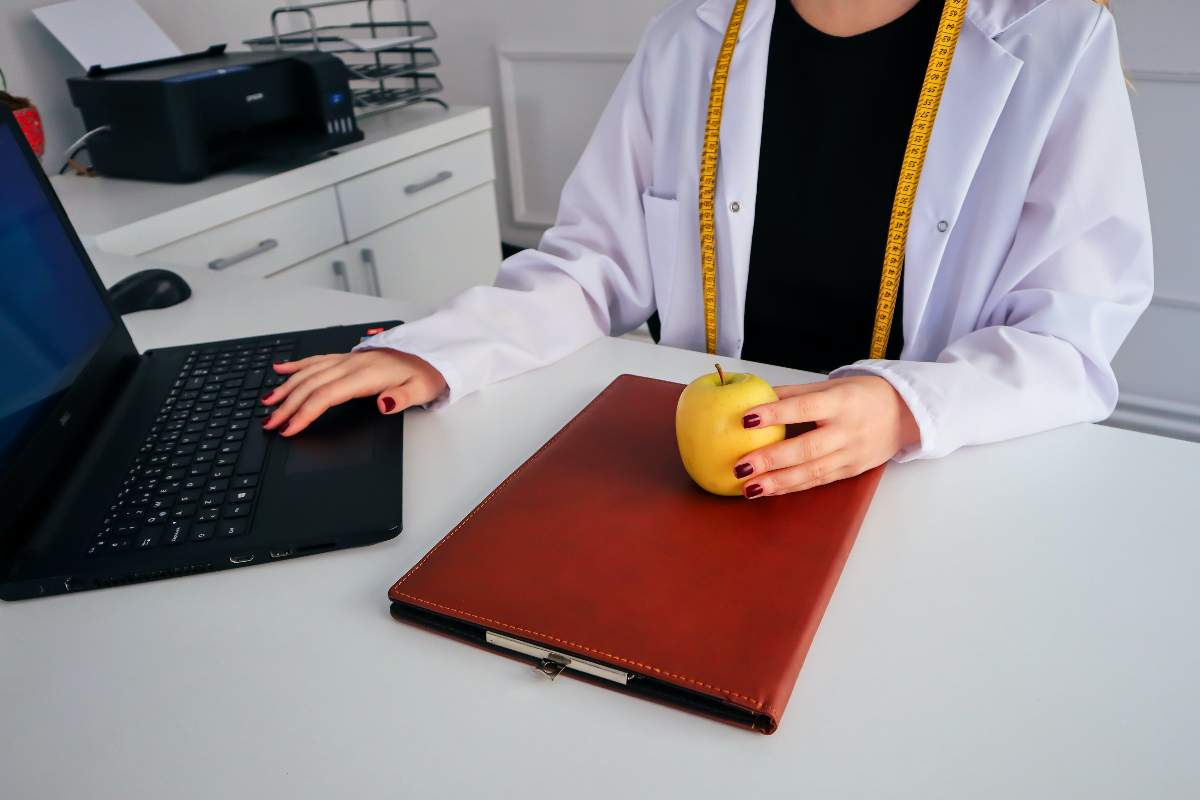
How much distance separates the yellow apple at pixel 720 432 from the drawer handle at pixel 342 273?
5.23ft

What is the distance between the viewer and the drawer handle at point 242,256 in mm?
1795

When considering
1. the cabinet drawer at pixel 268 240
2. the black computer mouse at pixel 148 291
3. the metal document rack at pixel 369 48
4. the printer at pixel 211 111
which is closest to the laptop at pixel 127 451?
the black computer mouse at pixel 148 291

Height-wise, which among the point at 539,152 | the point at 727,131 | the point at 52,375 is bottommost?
the point at 539,152

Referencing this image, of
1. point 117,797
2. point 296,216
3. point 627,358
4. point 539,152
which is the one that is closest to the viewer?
point 117,797

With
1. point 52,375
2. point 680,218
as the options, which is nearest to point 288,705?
point 52,375

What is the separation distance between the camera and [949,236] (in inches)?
39.4

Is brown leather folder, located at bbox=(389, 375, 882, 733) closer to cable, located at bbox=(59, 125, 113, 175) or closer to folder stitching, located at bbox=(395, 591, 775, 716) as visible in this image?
folder stitching, located at bbox=(395, 591, 775, 716)

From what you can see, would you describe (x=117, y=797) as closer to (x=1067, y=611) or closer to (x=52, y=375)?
(x=52, y=375)

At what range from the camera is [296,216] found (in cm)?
198

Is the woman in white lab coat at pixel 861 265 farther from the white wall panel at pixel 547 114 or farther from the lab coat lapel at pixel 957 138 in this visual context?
the white wall panel at pixel 547 114

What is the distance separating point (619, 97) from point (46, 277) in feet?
2.32

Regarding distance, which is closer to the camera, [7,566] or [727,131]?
[7,566]

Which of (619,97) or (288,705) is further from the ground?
(619,97)

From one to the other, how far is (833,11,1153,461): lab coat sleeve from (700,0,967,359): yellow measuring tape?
5.1 inches
